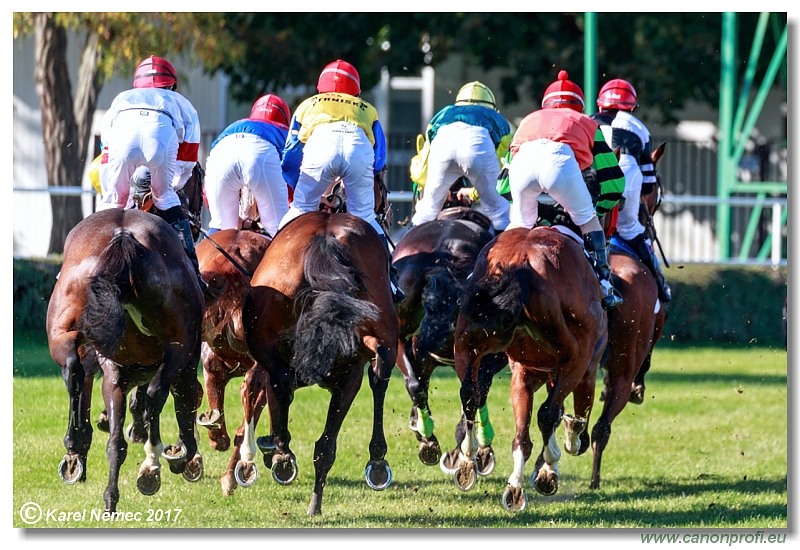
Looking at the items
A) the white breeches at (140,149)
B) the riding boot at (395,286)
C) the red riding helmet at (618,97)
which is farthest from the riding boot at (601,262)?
the white breeches at (140,149)

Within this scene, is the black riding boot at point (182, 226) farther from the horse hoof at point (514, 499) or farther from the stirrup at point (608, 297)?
the stirrup at point (608, 297)

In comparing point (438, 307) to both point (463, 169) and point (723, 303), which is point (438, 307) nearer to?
point (463, 169)

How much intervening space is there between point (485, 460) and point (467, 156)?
201 cm

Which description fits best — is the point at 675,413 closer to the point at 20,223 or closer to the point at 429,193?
the point at 429,193

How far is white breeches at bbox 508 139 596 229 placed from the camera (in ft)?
26.4

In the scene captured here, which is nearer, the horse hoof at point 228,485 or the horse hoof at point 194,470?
the horse hoof at point 228,485

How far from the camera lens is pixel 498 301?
7.56m

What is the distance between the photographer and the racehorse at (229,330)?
8312 mm

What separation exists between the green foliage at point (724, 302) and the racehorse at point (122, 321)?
32.8 ft

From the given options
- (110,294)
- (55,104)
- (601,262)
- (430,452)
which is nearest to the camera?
(110,294)

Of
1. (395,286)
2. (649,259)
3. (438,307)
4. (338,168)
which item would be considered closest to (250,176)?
(338,168)

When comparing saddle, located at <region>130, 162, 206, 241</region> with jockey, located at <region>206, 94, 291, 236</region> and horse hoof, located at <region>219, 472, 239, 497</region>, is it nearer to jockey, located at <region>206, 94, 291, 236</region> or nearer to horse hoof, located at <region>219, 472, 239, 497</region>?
jockey, located at <region>206, 94, 291, 236</region>

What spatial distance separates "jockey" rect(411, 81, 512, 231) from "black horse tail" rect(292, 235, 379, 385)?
1942 millimetres

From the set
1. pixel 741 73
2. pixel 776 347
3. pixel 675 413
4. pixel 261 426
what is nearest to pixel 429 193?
pixel 261 426
